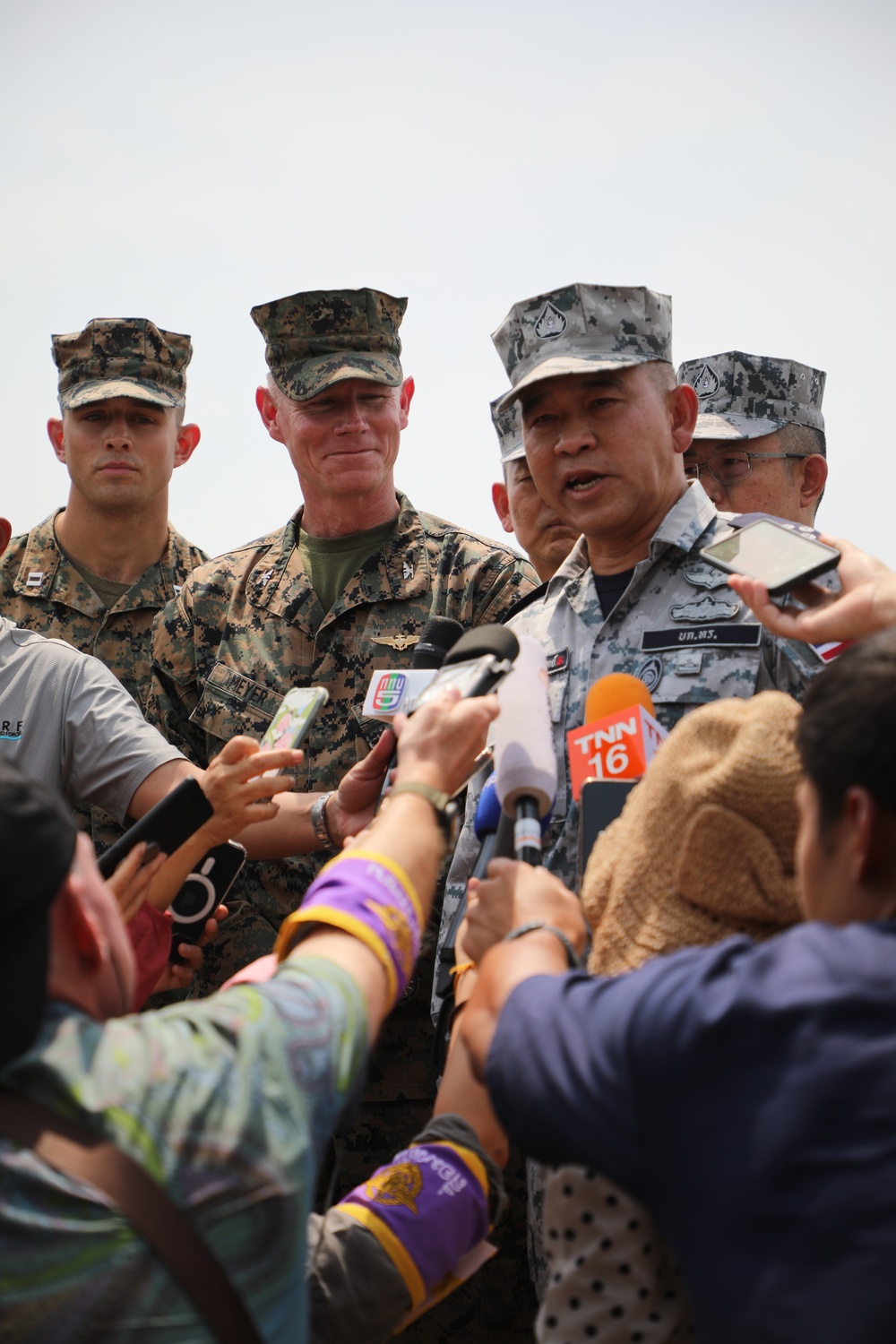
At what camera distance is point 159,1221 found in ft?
4.09

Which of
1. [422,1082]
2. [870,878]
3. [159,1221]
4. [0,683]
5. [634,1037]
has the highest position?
[0,683]

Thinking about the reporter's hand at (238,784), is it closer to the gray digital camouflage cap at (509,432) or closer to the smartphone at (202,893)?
the smartphone at (202,893)

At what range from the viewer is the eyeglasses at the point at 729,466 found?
16.5 feet

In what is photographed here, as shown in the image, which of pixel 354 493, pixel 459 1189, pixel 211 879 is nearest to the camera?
pixel 459 1189

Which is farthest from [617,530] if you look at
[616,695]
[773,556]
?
[616,695]

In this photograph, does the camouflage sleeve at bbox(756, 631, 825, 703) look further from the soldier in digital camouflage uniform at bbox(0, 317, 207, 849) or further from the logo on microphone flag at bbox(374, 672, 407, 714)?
the soldier in digital camouflage uniform at bbox(0, 317, 207, 849)

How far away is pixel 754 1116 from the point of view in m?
1.27

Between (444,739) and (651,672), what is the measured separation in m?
1.10

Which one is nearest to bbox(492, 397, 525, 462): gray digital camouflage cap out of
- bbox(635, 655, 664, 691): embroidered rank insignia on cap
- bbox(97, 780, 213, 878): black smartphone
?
bbox(635, 655, 664, 691): embroidered rank insignia on cap

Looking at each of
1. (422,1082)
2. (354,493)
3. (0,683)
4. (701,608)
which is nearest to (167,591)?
(354,493)

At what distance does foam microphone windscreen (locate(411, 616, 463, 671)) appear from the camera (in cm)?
272

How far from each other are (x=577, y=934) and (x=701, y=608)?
1334 mm

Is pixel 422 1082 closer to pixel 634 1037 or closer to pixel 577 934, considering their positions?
pixel 577 934

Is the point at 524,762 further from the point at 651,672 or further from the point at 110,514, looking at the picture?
the point at 110,514
